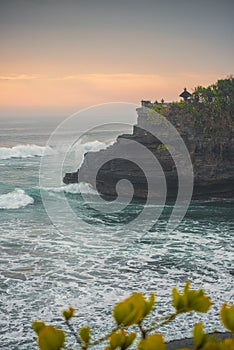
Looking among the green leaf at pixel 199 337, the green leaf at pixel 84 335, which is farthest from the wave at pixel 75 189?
the green leaf at pixel 199 337

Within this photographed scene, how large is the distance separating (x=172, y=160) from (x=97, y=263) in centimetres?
1138

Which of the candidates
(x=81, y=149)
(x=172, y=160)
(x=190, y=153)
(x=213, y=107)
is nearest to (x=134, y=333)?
(x=172, y=160)

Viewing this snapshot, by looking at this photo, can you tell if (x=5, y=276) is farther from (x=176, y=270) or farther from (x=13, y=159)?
(x=13, y=159)

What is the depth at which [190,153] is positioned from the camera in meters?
22.9

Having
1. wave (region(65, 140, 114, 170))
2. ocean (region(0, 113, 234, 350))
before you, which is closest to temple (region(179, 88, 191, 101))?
ocean (region(0, 113, 234, 350))

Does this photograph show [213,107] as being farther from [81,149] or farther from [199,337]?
[199,337]

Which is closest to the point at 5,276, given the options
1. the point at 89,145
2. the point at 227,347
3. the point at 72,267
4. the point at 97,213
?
the point at 72,267

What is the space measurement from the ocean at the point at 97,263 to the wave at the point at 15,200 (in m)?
0.04

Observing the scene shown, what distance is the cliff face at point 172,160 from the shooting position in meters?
22.1

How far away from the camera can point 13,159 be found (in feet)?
131

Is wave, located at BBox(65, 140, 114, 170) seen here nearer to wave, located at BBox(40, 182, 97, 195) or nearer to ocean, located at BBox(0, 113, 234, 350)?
wave, located at BBox(40, 182, 97, 195)

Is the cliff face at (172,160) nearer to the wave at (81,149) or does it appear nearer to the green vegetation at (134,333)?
the wave at (81,149)

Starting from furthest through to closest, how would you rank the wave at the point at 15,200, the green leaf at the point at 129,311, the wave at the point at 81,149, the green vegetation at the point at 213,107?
the wave at the point at 81,149, the green vegetation at the point at 213,107, the wave at the point at 15,200, the green leaf at the point at 129,311

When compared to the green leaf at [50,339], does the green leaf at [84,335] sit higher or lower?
lower
